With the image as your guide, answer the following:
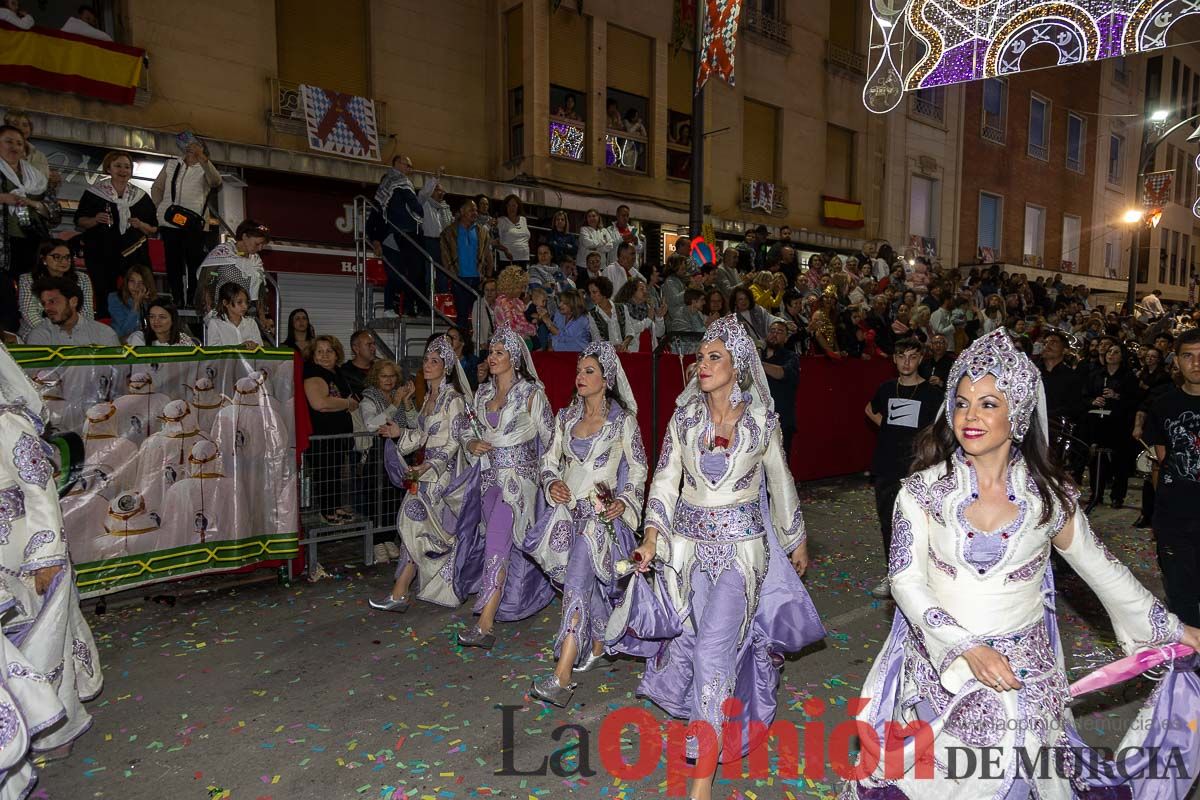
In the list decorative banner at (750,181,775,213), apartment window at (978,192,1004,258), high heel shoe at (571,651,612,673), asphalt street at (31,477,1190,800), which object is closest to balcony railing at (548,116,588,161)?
decorative banner at (750,181,775,213)

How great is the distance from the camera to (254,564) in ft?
20.9

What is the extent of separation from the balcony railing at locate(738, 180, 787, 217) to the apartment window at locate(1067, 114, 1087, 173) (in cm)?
1605

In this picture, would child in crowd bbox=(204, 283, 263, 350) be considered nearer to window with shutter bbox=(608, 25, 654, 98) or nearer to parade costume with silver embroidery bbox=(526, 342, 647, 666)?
parade costume with silver embroidery bbox=(526, 342, 647, 666)

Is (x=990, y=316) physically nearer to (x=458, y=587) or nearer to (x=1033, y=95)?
(x=458, y=587)

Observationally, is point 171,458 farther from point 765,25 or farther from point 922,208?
point 922,208

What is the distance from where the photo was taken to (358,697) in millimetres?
4602

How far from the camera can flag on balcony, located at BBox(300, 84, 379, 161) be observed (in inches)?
518

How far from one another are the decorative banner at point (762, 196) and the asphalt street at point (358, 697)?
1421 cm

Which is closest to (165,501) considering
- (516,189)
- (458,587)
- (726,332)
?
(458,587)

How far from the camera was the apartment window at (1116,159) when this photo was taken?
105 ft

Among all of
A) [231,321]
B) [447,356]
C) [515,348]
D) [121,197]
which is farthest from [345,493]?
[121,197]

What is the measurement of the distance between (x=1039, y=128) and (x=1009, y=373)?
30506mm

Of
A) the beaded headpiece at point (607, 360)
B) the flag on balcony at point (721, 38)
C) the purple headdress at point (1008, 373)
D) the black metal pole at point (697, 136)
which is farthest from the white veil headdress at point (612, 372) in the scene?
the flag on balcony at point (721, 38)

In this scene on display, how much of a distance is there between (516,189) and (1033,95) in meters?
21.3
